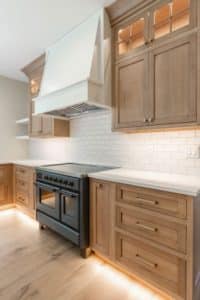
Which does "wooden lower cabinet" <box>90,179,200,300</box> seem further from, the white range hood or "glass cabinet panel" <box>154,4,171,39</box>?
"glass cabinet panel" <box>154,4,171,39</box>

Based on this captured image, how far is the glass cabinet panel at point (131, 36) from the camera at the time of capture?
2.02 m

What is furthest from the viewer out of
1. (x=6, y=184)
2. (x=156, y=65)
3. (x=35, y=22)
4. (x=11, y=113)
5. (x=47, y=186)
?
(x=11, y=113)

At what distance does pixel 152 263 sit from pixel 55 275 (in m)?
0.96

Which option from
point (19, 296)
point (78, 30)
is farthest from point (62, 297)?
point (78, 30)

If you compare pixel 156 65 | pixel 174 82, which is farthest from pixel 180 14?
pixel 174 82

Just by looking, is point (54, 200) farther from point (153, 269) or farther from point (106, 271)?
point (153, 269)

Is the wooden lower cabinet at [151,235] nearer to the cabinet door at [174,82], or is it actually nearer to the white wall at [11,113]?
the cabinet door at [174,82]

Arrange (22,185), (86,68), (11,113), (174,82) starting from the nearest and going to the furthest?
(174,82) → (86,68) → (22,185) → (11,113)

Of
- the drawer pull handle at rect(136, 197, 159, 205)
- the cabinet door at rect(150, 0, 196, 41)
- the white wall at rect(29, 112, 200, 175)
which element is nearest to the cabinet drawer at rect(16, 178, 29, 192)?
the white wall at rect(29, 112, 200, 175)

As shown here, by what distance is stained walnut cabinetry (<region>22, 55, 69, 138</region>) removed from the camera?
3160mm

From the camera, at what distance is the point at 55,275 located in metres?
1.87

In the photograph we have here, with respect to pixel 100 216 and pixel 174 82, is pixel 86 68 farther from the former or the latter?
pixel 100 216

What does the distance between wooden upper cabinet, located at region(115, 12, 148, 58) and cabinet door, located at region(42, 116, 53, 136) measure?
1537 mm

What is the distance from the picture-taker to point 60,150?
3510 mm
